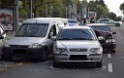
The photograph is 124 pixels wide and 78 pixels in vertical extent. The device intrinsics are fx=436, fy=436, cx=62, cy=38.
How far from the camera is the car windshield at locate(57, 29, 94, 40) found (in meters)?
16.5

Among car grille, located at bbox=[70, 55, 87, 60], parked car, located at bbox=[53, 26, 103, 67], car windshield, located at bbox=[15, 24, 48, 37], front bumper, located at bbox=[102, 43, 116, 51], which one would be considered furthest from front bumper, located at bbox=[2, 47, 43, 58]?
front bumper, located at bbox=[102, 43, 116, 51]

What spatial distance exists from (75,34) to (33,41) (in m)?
1.86

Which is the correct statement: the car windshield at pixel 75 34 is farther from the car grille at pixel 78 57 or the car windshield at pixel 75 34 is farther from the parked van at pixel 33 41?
the car grille at pixel 78 57

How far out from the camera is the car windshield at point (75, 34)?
1655cm

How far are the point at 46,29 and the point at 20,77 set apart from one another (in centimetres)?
632

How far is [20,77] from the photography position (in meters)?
12.9

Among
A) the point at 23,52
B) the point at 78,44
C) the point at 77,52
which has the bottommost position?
the point at 23,52

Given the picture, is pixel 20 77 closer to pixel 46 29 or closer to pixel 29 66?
pixel 29 66

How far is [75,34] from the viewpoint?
16.8m

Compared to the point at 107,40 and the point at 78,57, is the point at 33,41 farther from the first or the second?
the point at 107,40

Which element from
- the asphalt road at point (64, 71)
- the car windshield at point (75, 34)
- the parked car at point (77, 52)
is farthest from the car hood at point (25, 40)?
the parked car at point (77, 52)

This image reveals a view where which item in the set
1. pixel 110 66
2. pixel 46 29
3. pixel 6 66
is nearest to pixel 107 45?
pixel 46 29

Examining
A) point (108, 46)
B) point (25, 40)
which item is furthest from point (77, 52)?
point (108, 46)

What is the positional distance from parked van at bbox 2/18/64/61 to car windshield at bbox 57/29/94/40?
3.87ft
